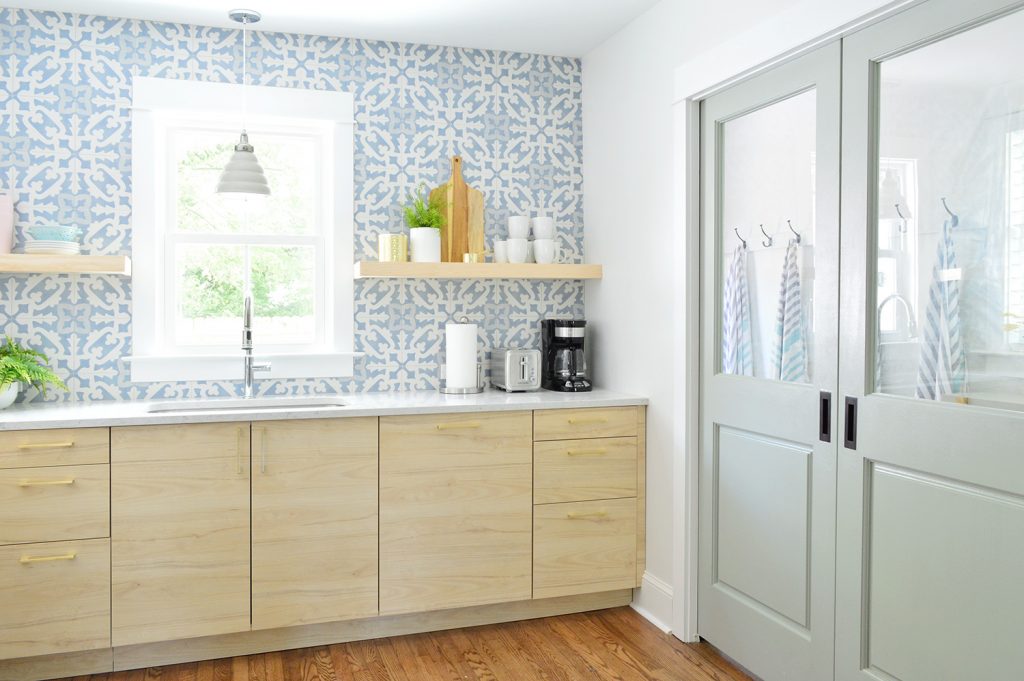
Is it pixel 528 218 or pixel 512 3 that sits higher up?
pixel 512 3

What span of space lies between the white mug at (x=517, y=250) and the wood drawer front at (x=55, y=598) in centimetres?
198

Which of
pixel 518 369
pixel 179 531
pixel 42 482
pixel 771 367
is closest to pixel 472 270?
pixel 518 369

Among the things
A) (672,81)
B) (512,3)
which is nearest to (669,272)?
(672,81)

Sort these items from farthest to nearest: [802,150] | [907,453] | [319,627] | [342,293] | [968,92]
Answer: [342,293] < [319,627] < [802,150] < [907,453] < [968,92]

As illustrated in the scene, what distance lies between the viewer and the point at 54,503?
2.70m

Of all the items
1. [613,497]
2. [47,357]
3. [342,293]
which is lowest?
[613,497]

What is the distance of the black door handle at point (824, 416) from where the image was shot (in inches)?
94.1

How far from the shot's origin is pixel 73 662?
110 inches

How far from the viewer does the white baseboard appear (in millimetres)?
3168

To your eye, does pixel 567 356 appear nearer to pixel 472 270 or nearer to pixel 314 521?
pixel 472 270

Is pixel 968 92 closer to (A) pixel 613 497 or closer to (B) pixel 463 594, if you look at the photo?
Answer: (A) pixel 613 497

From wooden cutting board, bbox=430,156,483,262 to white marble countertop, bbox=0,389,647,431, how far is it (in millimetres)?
662

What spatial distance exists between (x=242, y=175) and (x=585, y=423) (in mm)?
1643

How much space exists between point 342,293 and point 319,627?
1.39 meters
